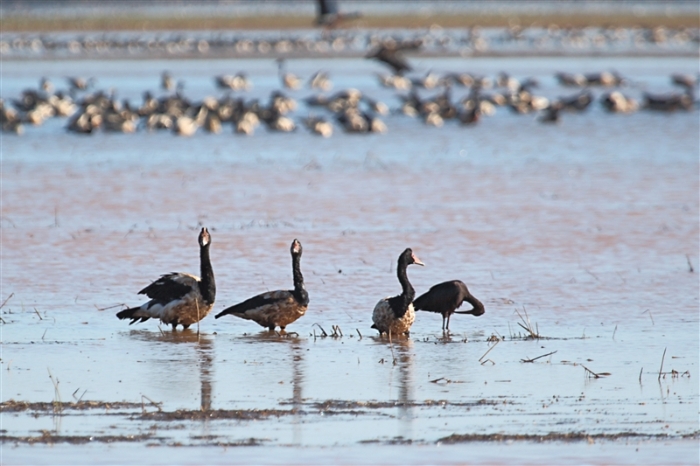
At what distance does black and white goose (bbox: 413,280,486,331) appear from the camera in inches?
330

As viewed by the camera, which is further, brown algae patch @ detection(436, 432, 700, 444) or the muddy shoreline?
the muddy shoreline

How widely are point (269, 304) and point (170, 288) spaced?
0.67 m

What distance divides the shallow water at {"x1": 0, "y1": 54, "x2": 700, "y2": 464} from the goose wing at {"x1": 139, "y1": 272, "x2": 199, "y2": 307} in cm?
23

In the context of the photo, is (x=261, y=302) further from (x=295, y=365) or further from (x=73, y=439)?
(x=73, y=439)

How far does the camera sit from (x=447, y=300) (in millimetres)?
8414

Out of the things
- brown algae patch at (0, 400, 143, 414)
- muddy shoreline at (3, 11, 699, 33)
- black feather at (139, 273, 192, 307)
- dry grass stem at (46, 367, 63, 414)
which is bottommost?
brown algae patch at (0, 400, 143, 414)

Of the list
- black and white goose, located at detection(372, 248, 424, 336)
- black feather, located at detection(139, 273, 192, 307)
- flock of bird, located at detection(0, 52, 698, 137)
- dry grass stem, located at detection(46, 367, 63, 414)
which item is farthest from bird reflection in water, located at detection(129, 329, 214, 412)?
flock of bird, located at detection(0, 52, 698, 137)

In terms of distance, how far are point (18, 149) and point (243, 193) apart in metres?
6.90

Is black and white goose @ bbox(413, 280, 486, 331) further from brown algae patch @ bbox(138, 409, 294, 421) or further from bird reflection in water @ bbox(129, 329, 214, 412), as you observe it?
brown algae patch @ bbox(138, 409, 294, 421)

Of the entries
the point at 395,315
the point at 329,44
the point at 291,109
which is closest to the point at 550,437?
the point at 395,315

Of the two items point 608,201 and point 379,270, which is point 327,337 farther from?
point 608,201

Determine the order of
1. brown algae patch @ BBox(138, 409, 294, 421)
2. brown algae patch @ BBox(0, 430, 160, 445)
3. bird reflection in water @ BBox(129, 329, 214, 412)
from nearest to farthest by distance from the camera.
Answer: brown algae patch @ BBox(0, 430, 160, 445), brown algae patch @ BBox(138, 409, 294, 421), bird reflection in water @ BBox(129, 329, 214, 412)

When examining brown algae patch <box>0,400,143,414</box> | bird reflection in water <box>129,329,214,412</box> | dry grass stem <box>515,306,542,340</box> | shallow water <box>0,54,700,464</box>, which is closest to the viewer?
shallow water <box>0,54,700,464</box>

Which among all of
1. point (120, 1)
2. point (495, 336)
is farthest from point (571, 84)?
point (120, 1)
